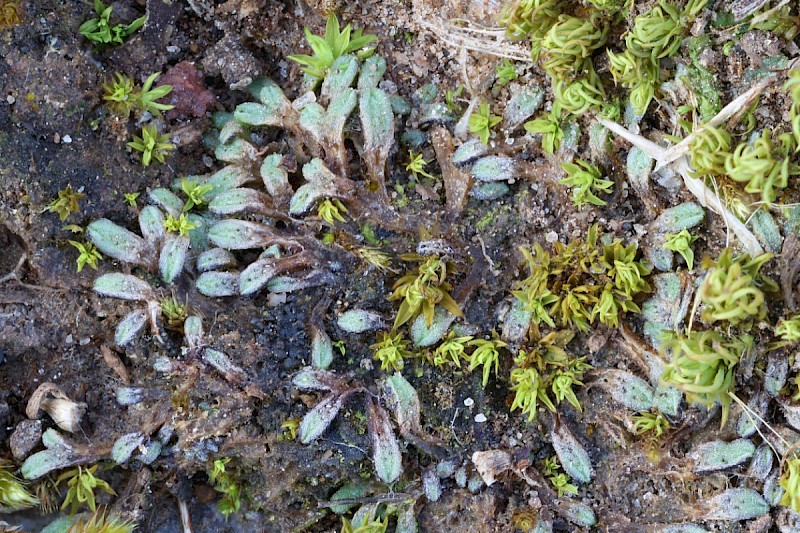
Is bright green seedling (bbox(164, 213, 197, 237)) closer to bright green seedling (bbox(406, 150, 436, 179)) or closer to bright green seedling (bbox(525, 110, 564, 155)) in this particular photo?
bright green seedling (bbox(406, 150, 436, 179))

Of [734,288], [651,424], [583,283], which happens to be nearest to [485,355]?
[583,283]

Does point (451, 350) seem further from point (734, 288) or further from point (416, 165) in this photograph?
A: point (734, 288)

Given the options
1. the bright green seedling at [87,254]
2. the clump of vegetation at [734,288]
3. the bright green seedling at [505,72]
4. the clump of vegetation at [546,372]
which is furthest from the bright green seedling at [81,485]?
the clump of vegetation at [734,288]

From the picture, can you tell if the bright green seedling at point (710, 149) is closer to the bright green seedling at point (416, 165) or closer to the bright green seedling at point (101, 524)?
the bright green seedling at point (416, 165)

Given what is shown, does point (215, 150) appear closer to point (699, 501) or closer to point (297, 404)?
point (297, 404)

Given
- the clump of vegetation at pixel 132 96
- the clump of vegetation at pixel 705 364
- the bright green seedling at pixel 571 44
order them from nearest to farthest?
1. the clump of vegetation at pixel 705 364
2. the bright green seedling at pixel 571 44
3. the clump of vegetation at pixel 132 96

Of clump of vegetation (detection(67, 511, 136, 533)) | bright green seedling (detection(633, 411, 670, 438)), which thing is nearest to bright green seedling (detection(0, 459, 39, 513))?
clump of vegetation (detection(67, 511, 136, 533))
